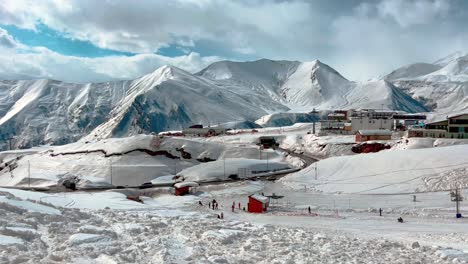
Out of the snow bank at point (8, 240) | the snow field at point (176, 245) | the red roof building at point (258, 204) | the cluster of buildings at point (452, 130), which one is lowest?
the red roof building at point (258, 204)

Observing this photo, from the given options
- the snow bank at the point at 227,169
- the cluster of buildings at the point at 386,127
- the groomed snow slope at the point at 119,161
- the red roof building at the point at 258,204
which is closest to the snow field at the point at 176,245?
the red roof building at the point at 258,204

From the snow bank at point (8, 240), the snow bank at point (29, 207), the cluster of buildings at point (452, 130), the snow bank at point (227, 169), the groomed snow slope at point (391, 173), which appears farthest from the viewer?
the cluster of buildings at point (452, 130)

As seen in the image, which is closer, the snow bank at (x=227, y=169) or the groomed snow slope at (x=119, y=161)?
the snow bank at (x=227, y=169)

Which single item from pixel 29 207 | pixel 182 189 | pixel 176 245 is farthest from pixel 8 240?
pixel 182 189

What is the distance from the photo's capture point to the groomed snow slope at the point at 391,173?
48013 mm

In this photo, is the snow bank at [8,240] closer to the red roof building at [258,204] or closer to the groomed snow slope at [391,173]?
the red roof building at [258,204]

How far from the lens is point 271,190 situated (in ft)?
177

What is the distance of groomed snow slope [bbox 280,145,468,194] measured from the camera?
1890 inches

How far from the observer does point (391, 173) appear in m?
52.2

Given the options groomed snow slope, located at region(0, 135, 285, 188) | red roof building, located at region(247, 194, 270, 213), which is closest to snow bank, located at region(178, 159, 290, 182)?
groomed snow slope, located at region(0, 135, 285, 188)

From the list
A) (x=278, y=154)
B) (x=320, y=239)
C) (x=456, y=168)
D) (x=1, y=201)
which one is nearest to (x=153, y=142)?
(x=278, y=154)

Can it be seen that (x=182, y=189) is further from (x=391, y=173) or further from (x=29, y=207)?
(x=29, y=207)

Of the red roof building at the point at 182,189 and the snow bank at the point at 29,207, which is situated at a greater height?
the snow bank at the point at 29,207

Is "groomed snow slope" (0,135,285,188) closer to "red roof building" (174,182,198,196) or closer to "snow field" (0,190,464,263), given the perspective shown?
"red roof building" (174,182,198,196)
